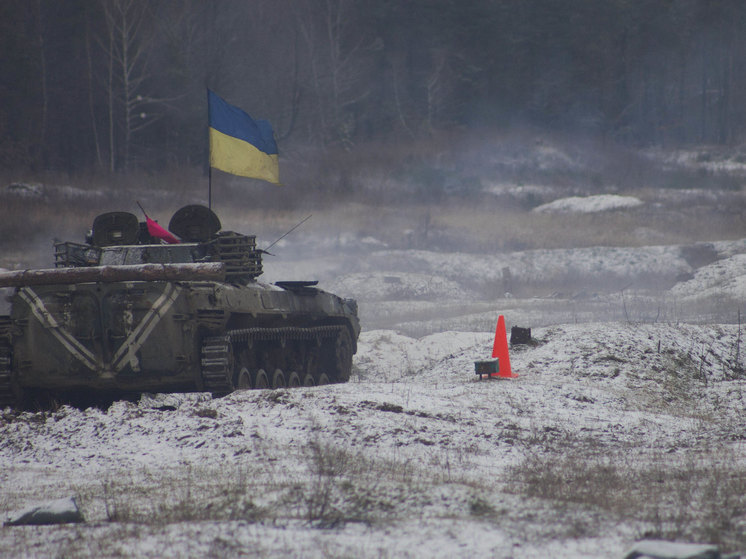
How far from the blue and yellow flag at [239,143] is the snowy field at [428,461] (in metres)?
4.41

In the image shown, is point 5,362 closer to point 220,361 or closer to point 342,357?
point 220,361

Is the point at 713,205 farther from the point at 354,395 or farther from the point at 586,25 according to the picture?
the point at 354,395

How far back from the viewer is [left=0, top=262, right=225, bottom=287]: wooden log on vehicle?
11328mm

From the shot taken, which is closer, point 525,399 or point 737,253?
point 525,399

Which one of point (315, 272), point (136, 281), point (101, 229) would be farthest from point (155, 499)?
point (315, 272)

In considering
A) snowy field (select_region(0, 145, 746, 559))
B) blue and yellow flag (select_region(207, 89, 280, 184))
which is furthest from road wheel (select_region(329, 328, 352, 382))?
blue and yellow flag (select_region(207, 89, 280, 184))

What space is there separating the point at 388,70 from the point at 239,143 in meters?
39.0

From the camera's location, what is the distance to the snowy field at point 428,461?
5.63 meters

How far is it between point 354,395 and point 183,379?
7.39 ft


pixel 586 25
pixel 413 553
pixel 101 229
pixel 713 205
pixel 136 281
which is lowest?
pixel 413 553

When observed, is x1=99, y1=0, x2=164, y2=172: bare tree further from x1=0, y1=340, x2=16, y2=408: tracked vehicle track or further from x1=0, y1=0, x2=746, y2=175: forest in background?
x1=0, y1=340, x2=16, y2=408: tracked vehicle track

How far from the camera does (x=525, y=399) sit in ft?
36.9

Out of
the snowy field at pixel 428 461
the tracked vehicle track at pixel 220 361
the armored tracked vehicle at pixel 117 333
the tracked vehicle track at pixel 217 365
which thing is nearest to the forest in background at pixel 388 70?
the snowy field at pixel 428 461

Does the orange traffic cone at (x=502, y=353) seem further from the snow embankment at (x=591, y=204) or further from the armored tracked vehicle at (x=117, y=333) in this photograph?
the snow embankment at (x=591, y=204)
